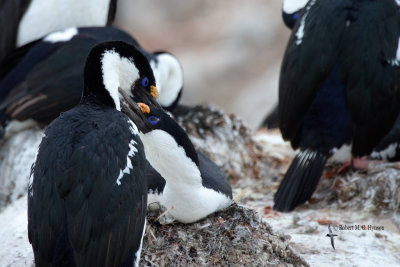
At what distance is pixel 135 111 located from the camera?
373 cm

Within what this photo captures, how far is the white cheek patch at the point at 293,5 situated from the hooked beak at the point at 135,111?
8.14 ft

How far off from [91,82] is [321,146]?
77.1 inches

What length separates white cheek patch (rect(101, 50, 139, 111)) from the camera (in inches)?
145

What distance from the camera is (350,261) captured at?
13.8 ft

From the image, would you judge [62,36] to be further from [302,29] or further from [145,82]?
[145,82]

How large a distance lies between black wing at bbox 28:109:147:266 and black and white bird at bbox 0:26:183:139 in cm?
213

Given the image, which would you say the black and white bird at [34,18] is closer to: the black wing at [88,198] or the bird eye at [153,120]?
the bird eye at [153,120]

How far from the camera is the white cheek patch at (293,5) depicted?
19.2 feet

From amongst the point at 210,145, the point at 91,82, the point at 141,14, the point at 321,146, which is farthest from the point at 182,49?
the point at 91,82

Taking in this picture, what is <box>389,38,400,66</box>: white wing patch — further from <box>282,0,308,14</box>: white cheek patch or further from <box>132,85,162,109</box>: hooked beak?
<box>132,85,162,109</box>: hooked beak

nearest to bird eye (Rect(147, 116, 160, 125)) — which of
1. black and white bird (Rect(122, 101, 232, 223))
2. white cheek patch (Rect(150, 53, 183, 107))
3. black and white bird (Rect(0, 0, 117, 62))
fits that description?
black and white bird (Rect(122, 101, 232, 223))

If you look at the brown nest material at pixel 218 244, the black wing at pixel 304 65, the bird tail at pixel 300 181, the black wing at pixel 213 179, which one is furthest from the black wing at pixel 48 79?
the brown nest material at pixel 218 244

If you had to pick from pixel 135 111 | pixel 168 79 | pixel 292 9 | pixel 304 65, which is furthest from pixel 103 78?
pixel 292 9

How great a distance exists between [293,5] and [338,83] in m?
1.17
